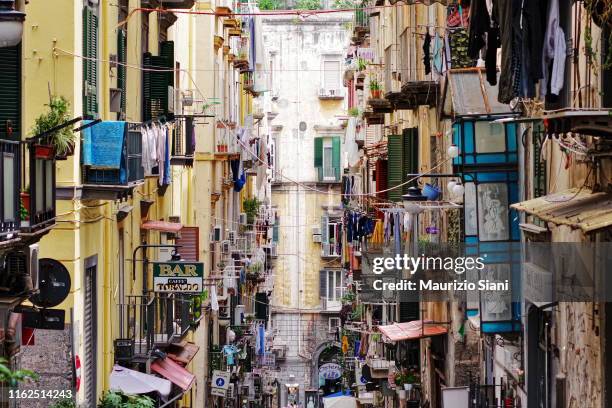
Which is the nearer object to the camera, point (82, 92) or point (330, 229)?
point (82, 92)

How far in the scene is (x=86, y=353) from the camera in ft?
62.6

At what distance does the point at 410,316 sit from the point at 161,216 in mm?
5936

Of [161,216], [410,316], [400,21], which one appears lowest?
[410,316]

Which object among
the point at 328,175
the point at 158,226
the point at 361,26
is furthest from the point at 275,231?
the point at 158,226

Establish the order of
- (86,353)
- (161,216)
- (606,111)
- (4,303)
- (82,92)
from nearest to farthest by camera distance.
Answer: (606,111) < (4,303) < (82,92) < (86,353) < (161,216)

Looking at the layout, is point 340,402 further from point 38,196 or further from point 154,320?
point 38,196

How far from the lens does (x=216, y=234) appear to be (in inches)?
1487

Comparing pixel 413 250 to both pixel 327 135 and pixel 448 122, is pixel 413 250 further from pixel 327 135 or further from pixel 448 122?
pixel 327 135

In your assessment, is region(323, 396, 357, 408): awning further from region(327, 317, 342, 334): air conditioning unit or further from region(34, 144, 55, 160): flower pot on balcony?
region(34, 144, 55, 160): flower pot on balcony

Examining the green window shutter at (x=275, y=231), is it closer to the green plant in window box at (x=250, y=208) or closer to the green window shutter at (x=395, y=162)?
the green plant in window box at (x=250, y=208)

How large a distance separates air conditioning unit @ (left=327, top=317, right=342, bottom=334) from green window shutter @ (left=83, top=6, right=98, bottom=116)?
46.6 metres

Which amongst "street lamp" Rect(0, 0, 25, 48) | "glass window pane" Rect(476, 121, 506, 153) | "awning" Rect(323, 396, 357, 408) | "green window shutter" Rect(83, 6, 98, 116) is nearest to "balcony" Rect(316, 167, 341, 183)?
"awning" Rect(323, 396, 357, 408)

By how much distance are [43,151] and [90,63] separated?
4.38 m

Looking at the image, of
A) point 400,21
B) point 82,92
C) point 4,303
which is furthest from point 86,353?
point 400,21
